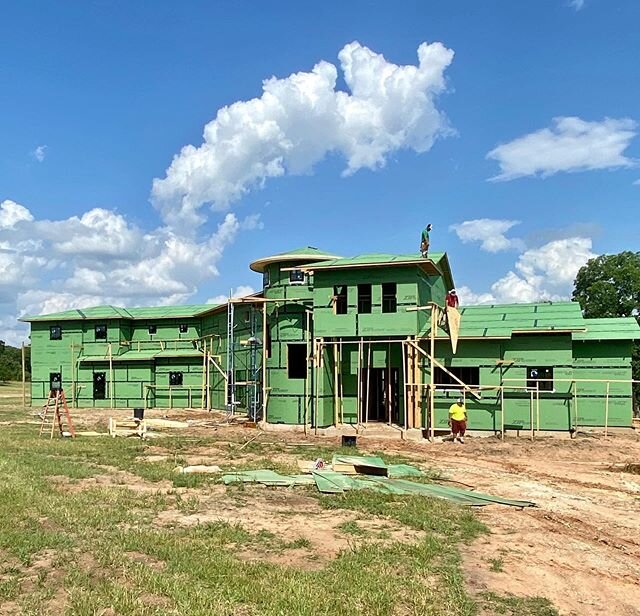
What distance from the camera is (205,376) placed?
40500mm

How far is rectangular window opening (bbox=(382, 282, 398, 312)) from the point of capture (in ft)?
87.7

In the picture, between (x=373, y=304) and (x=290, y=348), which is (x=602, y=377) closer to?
(x=373, y=304)

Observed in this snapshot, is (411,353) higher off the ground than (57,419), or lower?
higher

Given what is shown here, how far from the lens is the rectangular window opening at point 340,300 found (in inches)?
1082

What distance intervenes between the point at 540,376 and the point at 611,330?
14.7ft

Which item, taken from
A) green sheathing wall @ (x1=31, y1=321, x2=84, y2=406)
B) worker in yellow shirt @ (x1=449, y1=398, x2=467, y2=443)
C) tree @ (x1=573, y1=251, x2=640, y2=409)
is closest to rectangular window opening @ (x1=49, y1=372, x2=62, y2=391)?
green sheathing wall @ (x1=31, y1=321, x2=84, y2=406)

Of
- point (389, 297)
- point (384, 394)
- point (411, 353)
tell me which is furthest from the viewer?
point (384, 394)

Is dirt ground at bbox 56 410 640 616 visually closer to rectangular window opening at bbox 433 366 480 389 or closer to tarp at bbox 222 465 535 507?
tarp at bbox 222 465 535 507

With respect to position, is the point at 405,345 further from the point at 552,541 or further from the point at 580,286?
the point at 580,286

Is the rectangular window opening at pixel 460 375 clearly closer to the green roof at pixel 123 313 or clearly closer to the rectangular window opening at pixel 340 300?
the rectangular window opening at pixel 340 300

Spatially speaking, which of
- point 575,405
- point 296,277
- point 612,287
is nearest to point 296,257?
point 296,277

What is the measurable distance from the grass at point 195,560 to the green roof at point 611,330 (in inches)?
680

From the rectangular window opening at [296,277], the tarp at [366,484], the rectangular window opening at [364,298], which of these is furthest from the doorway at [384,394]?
the tarp at [366,484]

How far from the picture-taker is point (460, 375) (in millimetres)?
26234
